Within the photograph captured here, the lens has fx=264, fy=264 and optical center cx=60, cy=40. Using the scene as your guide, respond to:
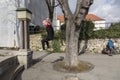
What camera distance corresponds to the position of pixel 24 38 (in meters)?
12.7

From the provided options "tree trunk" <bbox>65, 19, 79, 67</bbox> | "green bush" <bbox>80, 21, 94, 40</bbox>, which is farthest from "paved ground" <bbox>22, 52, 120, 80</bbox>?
"green bush" <bbox>80, 21, 94, 40</bbox>

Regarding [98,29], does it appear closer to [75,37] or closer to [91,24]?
[91,24]

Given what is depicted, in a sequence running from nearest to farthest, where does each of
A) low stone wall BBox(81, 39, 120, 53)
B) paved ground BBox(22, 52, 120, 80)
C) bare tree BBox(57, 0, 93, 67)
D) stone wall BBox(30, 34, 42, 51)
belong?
paved ground BBox(22, 52, 120, 80), bare tree BBox(57, 0, 93, 67), low stone wall BBox(81, 39, 120, 53), stone wall BBox(30, 34, 42, 51)

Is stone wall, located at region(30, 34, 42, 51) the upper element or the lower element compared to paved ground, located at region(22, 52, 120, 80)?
upper

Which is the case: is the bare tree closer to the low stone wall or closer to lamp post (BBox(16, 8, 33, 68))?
lamp post (BBox(16, 8, 33, 68))

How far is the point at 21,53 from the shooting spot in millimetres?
12273

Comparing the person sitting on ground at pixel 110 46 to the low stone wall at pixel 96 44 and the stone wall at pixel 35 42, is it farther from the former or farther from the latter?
the stone wall at pixel 35 42

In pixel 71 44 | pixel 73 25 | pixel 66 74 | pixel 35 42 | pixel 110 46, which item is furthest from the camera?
pixel 35 42

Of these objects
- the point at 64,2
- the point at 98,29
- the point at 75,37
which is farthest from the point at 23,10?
the point at 98,29

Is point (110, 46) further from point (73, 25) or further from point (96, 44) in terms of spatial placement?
point (73, 25)

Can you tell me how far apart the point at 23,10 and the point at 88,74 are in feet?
13.9

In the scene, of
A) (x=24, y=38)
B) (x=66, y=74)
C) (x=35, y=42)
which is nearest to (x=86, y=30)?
(x=35, y=42)

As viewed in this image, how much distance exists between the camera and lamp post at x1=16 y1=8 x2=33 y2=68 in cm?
1224

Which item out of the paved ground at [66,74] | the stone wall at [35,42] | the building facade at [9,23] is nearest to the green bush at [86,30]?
the stone wall at [35,42]
